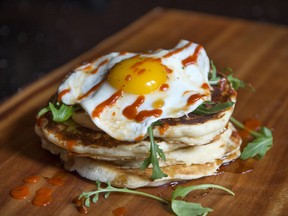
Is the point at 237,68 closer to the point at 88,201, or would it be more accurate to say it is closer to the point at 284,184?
the point at 284,184

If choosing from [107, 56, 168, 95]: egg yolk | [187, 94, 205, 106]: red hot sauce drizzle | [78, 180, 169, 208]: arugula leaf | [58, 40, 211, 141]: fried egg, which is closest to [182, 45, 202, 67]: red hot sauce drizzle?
[58, 40, 211, 141]: fried egg

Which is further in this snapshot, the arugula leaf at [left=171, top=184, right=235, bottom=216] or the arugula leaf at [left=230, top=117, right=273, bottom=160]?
the arugula leaf at [left=230, top=117, right=273, bottom=160]

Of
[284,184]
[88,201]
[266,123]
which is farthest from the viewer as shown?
[266,123]

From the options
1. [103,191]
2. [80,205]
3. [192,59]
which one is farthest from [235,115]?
[80,205]

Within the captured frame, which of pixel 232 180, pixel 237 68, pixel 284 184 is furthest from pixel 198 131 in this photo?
pixel 237 68

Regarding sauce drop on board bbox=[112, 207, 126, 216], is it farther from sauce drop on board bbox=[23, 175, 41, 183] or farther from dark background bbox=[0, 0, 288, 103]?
dark background bbox=[0, 0, 288, 103]

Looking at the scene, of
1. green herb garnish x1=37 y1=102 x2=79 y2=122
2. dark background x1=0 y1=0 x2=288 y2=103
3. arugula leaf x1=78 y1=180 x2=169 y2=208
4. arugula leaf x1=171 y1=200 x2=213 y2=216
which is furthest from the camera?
dark background x1=0 y1=0 x2=288 y2=103

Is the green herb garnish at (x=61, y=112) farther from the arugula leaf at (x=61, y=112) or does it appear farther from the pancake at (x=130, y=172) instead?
the pancake at (x=130, y=172)

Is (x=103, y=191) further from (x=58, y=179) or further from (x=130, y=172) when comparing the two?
(x=58, y=179)
